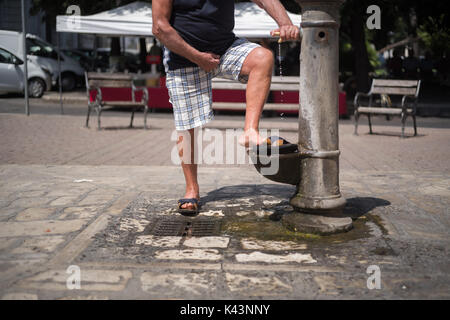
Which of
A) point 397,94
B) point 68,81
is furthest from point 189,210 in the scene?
point 68,81

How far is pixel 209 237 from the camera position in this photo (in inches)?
132

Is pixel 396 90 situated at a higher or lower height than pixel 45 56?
lower

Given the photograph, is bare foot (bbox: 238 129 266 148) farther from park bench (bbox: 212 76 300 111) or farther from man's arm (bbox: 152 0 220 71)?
park bench (bbox: 212 76 300 111)

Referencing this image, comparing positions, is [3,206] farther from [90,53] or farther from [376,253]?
[90,53]

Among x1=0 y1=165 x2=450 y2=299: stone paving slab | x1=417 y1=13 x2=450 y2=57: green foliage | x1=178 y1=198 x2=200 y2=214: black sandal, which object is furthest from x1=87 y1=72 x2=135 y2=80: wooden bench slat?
x1=417 y1=13 x2=450 y2=57: green foliage

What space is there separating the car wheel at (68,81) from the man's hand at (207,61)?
1882 cm

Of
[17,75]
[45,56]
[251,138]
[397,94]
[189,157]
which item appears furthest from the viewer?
[45,56]

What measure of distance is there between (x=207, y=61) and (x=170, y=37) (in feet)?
0.92

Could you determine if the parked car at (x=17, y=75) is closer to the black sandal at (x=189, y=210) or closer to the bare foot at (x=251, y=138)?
the black sandal at (x=189, y=210)

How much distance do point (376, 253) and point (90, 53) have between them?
2722cm

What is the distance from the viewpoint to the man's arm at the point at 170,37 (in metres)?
3.51

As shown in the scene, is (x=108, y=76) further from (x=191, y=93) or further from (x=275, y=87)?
(x=191, y=93)

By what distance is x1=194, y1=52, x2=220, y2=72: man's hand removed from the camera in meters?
3.56

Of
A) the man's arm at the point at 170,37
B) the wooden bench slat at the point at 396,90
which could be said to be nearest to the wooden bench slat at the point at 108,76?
the wooden bench slat at the point at 396,90
